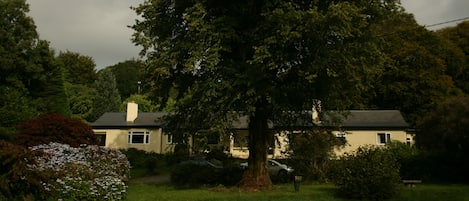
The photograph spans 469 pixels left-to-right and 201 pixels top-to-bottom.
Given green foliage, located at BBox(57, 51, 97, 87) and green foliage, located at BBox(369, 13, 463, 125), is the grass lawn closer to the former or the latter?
green foliage, located at BBox(369, 13, 463, 125)

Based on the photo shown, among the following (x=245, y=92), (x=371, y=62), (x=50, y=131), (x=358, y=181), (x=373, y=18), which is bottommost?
(x=358, y=181)

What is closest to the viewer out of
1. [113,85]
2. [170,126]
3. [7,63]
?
[170,126]

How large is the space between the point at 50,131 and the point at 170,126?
19.2ft

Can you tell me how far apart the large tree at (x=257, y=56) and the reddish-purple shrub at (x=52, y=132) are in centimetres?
521

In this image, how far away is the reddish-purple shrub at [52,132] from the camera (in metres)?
22.9

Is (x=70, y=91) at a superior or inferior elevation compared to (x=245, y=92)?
superior

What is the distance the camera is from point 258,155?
21.0 metres

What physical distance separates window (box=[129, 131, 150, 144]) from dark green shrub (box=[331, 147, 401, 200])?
31623mm

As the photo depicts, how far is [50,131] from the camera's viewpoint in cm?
2320

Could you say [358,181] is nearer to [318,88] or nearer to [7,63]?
[318,88]

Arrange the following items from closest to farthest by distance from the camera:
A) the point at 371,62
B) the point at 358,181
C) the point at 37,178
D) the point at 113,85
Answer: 1. the point at 37,178
2. the point at 358,181
3. the point at 371,62
4. the point at 113,85

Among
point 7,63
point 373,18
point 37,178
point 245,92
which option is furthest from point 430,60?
point 37,178

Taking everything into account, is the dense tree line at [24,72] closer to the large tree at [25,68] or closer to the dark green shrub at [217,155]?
the large tree at [25,68]

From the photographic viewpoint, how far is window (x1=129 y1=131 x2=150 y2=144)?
47406 millimetres
